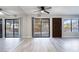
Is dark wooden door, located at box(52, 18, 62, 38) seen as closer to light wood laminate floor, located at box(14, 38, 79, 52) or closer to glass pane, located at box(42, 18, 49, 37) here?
glass pane, located at box(42, 18, 49, 37)

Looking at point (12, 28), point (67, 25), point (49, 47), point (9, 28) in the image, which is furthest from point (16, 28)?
point (49, 47)

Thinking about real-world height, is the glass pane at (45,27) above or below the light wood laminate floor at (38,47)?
above

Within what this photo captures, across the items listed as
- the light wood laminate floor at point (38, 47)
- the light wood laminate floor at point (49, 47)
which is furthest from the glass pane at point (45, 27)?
the light wood laminate floor at point (49, 47)

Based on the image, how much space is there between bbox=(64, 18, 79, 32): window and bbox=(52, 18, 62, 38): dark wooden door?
0.52 metres

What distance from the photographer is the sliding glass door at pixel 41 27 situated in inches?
475

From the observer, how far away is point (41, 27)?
485 inches

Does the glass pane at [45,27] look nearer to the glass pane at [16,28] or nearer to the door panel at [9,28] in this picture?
the glass pane at [16,28]

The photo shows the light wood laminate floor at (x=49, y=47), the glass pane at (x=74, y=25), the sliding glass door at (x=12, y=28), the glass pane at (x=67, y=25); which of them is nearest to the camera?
the light wood laminate floor at (x=49, y=47)

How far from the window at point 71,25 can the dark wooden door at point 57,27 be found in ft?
Result: 1.71
